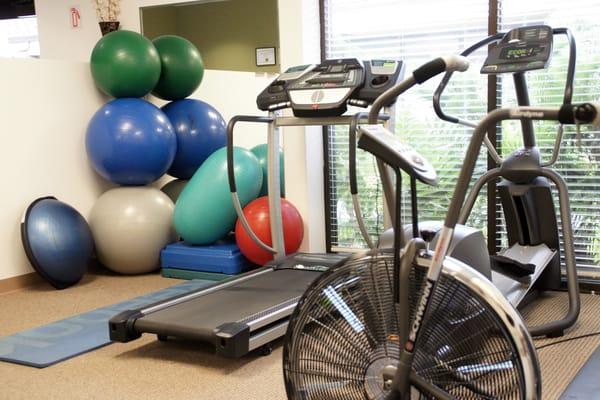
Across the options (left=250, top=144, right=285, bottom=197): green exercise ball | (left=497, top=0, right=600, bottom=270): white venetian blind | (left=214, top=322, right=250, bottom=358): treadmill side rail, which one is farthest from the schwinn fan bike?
(left=250, top=144, right=285, bottom=197): green exercise ball

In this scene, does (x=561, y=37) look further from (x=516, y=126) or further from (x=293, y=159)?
(x=293, y=159)

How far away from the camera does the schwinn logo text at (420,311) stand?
5.93ft

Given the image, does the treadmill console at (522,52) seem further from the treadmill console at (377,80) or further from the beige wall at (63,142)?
the beige wall at (63,142)

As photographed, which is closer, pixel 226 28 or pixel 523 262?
pixel 523 262

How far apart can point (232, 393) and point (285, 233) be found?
1907 millimetres

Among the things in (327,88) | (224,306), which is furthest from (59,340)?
(327,88)

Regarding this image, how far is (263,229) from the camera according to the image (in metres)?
4.49

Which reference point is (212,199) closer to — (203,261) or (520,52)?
(203,261)

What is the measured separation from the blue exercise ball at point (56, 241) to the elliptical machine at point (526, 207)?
202 cm

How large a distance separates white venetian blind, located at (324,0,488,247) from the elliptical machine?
0.71 meters

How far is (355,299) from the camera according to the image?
6.75 ft

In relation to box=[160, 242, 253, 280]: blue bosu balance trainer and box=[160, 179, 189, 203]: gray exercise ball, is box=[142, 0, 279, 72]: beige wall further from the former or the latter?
box=[160, 242, 253, 280]: blue bosu balance trainer

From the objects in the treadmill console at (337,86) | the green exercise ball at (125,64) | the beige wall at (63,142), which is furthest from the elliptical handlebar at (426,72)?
the green exercise ball at (125,64)

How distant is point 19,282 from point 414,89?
2.91 m
